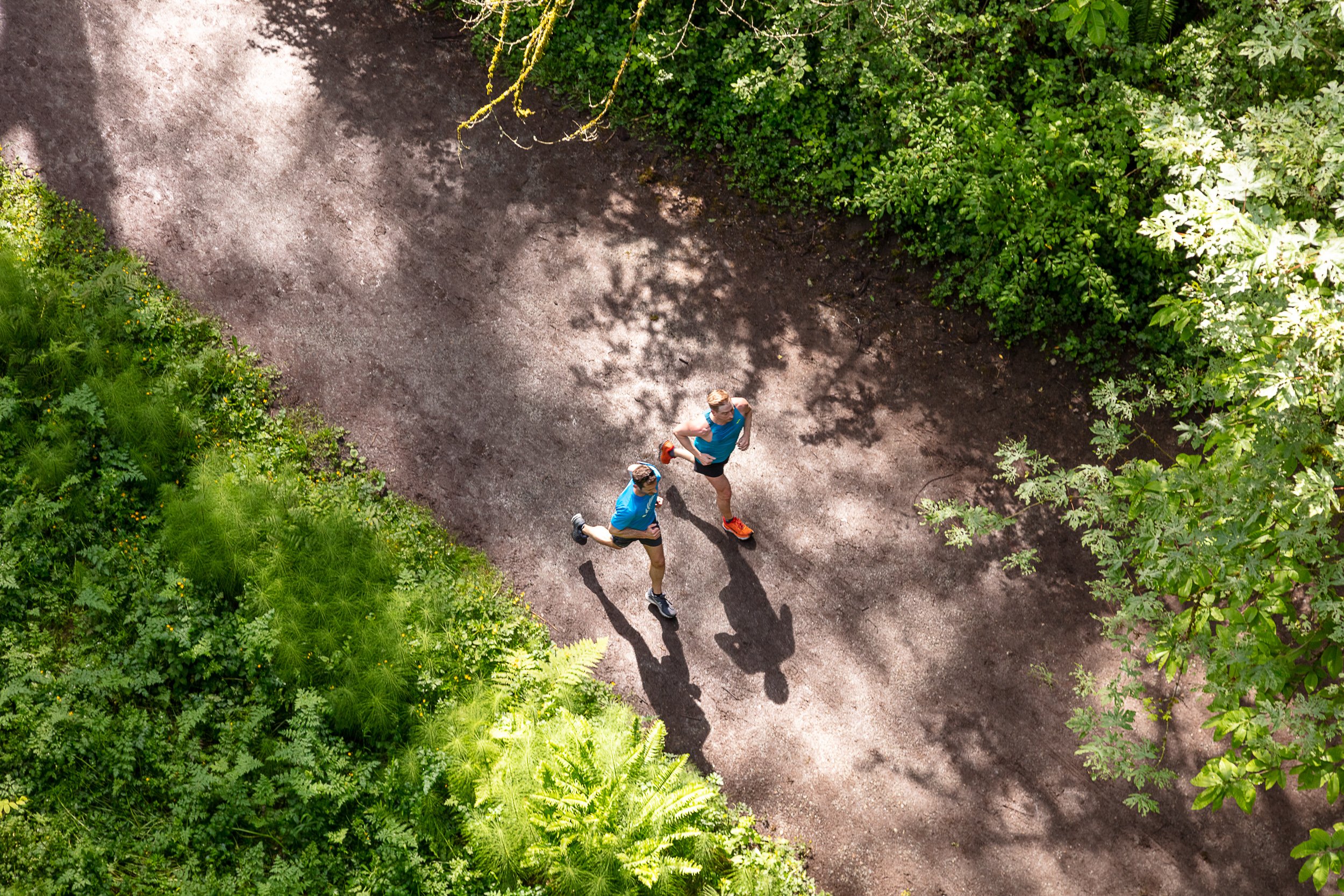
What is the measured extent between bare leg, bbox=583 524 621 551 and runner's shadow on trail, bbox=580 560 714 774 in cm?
51

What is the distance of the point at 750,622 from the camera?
24.9 feet

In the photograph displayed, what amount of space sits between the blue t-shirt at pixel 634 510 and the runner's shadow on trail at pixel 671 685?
101 centimetres

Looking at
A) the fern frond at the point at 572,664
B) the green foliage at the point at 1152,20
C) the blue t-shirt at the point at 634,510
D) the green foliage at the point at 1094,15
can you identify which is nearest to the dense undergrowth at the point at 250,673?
the fern frond at the point at 572,664

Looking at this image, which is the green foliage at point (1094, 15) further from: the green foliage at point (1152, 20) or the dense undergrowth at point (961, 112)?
the green foliage at point (1152, 20)

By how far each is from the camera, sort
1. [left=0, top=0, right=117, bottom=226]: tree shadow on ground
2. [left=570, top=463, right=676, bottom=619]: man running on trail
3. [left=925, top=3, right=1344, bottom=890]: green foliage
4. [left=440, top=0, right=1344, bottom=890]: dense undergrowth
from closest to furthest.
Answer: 1. [left=925, top=3, right=1344, bottom=890]: green foliage
2. [left=440, top=0, right=1344, bottom=890]: dense undergrowth
3. [left=570, top=463, right=676, bottom=619]: man running on trail
4. [left=0, top=0, right=117, bottom=226]: tree shadow on ground

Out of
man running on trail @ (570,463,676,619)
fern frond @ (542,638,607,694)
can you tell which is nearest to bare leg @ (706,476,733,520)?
man running on trail @ (570,463,676,619)

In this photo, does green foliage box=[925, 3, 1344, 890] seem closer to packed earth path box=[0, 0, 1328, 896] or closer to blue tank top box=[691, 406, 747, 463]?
packed earth path box=[0, 0, 1328, 896]

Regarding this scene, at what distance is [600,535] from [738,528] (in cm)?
135

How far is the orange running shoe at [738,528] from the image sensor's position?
302 inches

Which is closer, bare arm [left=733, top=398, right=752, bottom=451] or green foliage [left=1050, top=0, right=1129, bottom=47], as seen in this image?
green foliage [left=1050, top=0, right=1129, bottom=47]

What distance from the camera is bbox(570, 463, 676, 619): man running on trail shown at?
21.7 ft

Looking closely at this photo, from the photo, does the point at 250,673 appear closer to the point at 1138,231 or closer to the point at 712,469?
the point at 712,469

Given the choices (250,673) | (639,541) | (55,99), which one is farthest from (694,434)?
(55,99)

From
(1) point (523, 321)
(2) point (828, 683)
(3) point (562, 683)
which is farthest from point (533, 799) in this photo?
(1) point (523, 321)
